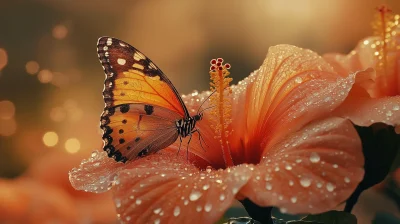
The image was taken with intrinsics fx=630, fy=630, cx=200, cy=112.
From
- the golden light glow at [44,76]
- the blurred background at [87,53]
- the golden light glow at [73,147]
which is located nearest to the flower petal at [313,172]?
the blurred background at [87,53]

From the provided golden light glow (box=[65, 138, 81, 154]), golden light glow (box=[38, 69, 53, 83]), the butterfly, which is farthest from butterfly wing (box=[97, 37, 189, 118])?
golden light glow (box=[38, 69, 53, 83])

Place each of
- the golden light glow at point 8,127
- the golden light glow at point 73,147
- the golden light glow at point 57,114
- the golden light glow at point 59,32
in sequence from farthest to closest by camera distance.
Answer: the golden light glow at point 59,32 → the golden light glow at point 57,114 → the golden light glow at point 8,127 → the golden light glow at point 73,147

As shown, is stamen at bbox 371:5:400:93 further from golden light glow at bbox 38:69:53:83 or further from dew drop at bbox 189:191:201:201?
golden light glow at bbox 38:69:53:83

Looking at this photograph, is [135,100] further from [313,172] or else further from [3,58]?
[3,58]

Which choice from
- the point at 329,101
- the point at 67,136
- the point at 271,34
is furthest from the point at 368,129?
the point at 271,34

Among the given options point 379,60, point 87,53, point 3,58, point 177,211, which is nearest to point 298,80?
point 379,60

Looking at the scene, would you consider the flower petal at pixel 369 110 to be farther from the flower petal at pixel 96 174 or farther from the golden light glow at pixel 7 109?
the golden light glow at pixel 7 109
